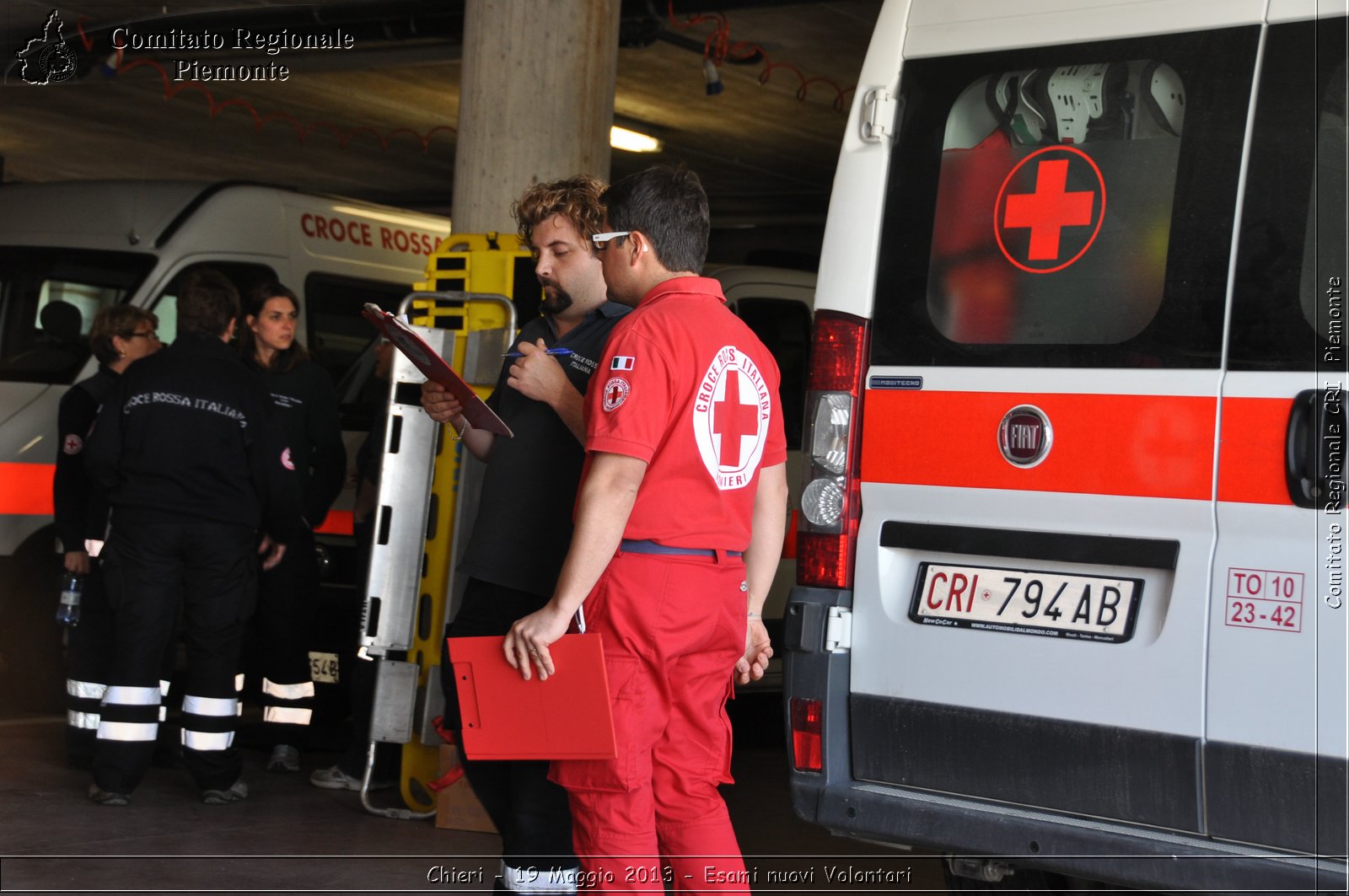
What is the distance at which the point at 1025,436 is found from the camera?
3566 mm

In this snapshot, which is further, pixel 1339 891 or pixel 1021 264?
pixel 1021 264

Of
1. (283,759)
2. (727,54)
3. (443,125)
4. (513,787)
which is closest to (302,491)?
(283,759)

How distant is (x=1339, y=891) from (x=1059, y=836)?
59cm

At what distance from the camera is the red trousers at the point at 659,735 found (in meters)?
3.07

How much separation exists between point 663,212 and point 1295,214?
1353 millimetres

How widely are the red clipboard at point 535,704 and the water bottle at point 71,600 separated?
11.4 ft

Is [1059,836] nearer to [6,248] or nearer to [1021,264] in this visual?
[1021,264]

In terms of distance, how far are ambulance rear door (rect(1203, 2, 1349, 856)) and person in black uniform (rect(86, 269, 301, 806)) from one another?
3796mm

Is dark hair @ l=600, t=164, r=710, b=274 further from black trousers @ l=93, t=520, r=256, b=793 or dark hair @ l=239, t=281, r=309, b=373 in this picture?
dark hair @ l=239, t=281, r=309, b=373

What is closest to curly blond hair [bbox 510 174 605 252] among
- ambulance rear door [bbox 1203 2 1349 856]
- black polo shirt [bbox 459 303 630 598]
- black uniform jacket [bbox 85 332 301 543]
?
black polo shirt [bbox 459 303 630 598]

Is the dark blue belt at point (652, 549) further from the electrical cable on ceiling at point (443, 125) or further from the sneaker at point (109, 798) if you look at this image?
the electrical cable on ceiling at point (443, 125)

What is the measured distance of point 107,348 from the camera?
21.5 ft

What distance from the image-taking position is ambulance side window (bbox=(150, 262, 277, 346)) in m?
7.91

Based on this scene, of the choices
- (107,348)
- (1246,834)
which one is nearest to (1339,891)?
(1246,834)
